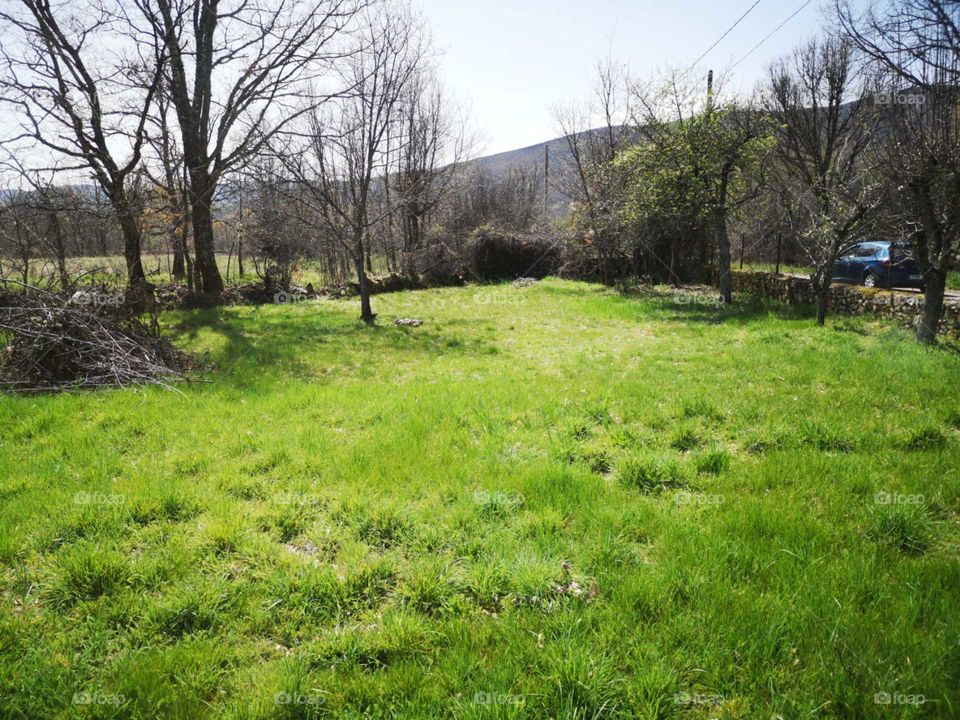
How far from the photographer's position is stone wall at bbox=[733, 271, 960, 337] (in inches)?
376

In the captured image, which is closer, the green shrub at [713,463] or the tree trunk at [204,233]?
the green shrub at [713,463]

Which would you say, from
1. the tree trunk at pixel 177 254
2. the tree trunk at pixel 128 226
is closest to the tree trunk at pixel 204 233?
the tree trunk at pixel 177 254

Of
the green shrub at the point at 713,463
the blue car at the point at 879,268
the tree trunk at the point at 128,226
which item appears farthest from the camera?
the blue car at the point at 879,268

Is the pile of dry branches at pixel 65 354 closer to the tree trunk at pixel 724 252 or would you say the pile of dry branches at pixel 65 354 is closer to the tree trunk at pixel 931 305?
the tree trunk at pixel 931 305

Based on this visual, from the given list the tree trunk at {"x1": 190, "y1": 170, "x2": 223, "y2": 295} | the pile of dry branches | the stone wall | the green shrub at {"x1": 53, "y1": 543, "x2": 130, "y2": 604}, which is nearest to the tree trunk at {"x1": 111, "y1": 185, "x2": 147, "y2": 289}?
the tree trunk at {"x1": 190, "y1": 170, "x2": 223, "y2": 295}

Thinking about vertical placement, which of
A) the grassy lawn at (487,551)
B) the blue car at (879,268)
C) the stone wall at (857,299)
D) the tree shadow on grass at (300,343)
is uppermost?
the blue car at (879,268)

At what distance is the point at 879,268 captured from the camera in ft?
50.8

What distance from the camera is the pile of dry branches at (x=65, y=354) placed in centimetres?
673

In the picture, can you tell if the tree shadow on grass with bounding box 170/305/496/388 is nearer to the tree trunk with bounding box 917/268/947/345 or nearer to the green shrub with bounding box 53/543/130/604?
the green shrub with bounding box 53/543/130/604

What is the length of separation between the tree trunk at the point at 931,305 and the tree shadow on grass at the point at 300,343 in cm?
830

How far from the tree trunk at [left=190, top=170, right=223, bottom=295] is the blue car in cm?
1935

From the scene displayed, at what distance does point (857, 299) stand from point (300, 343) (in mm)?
13836

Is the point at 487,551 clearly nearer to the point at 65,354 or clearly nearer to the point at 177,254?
the point at 65,354

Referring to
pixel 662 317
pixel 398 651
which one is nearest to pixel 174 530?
pixel 398 651
